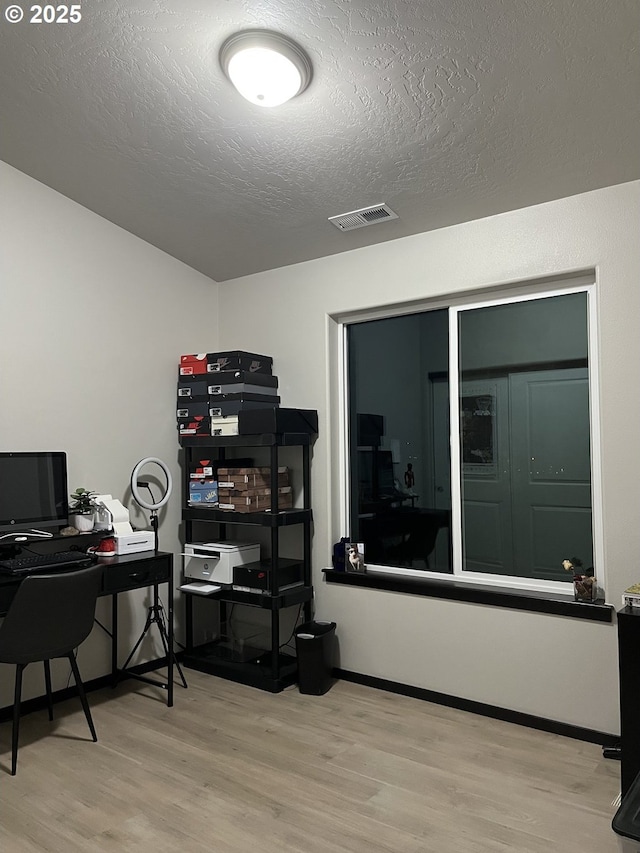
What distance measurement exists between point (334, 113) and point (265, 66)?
408mm

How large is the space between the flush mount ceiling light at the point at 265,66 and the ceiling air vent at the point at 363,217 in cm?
95

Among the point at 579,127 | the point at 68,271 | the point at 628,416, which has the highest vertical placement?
the point at 579,127

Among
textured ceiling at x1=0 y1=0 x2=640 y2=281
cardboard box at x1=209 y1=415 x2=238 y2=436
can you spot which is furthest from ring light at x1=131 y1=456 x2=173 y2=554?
textured ceiling at x1=0 y1=0 x2=640 y2=281

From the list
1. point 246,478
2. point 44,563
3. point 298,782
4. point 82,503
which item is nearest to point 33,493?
point 82,503

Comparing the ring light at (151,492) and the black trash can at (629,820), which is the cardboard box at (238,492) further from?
the black trash can at (629,820)

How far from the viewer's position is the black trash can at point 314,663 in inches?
142

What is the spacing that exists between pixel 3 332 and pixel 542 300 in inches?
109

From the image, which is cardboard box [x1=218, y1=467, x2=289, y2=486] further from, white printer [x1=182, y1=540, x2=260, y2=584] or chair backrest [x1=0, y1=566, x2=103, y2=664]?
chair backrest [x1=0, y1=566, x2=103, y2=664]

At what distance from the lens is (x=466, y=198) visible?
3.22 meters

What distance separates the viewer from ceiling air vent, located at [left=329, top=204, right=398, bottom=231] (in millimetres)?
3432

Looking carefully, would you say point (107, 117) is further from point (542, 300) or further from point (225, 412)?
point (542, 300)

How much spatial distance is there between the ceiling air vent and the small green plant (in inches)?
79.0

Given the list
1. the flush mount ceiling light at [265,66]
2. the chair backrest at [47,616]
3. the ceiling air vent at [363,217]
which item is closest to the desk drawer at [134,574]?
the chair backrest at [47,616]

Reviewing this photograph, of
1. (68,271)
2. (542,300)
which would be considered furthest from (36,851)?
(542,300)
